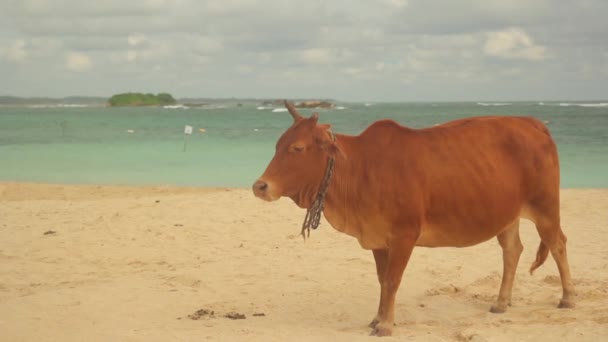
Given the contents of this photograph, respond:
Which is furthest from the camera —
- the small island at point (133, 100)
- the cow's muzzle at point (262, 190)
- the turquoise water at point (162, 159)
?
the small island at point (133, 100)

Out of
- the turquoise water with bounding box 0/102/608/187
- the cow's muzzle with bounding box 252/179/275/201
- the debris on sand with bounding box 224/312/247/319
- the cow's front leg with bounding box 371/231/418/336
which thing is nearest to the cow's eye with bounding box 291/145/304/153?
the cow's muzzle with bounding box 252/179/275/201

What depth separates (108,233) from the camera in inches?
389

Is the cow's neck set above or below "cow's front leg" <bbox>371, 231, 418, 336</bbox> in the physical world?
above

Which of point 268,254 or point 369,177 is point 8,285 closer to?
point 268,254

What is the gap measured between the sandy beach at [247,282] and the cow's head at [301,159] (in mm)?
1077

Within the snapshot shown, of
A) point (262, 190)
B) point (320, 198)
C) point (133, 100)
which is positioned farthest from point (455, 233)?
point (133, 100)

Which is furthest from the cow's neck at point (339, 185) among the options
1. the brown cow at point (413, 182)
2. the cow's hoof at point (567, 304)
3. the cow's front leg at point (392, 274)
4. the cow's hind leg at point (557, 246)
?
the cow's hoof at point (567, 304)

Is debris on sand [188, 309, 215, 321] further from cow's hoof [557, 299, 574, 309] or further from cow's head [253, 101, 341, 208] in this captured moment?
cow's hoof [557, 299, 574, 309]

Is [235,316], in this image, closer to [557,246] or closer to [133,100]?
[557,246]

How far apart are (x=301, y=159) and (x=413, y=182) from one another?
820mm

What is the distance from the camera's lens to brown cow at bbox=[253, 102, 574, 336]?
5.08 metres

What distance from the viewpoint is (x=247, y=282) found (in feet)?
23.6

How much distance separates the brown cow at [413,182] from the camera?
508 centimetres

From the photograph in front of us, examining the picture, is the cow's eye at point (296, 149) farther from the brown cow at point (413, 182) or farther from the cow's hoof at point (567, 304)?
the cow's hoof at point (567, 304)
